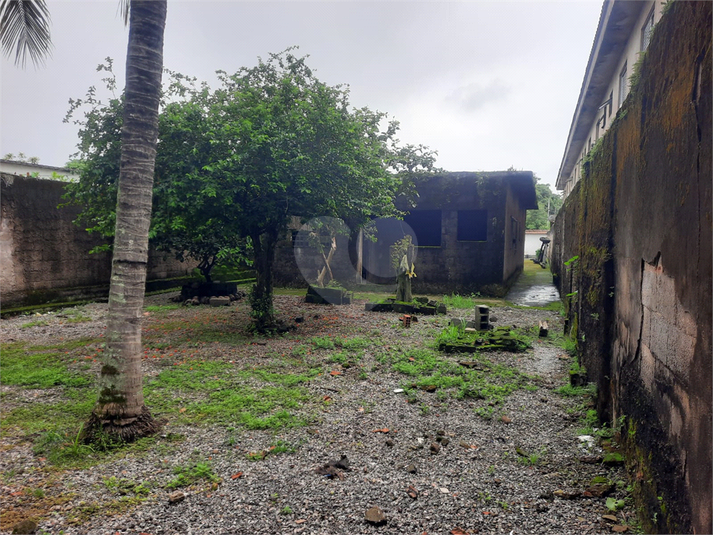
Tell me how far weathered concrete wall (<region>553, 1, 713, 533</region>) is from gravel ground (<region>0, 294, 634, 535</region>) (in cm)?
58

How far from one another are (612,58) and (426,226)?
23.6 feet

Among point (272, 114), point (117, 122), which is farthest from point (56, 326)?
point (272, 114)

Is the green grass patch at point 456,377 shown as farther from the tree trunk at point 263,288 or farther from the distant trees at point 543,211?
the distant trees at point 543,211

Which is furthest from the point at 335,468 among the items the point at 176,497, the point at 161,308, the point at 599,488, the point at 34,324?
the point at 161,308

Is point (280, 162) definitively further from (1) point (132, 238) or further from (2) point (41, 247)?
(2) point (41, 247)

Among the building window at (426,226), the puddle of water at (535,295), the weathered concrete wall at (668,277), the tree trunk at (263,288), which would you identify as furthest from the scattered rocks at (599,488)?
the building window at (426,226)

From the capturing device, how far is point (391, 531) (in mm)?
2537

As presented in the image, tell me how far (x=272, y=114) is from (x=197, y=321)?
4.91m

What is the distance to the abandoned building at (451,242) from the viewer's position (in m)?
13.9

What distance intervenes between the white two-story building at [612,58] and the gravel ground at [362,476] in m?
5.27

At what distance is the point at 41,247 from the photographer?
10.1 meters

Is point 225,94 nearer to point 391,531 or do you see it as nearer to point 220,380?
point 220,380

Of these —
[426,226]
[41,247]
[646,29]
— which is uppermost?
[646,29]

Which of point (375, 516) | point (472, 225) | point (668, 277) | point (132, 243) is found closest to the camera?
point (668, 277)
